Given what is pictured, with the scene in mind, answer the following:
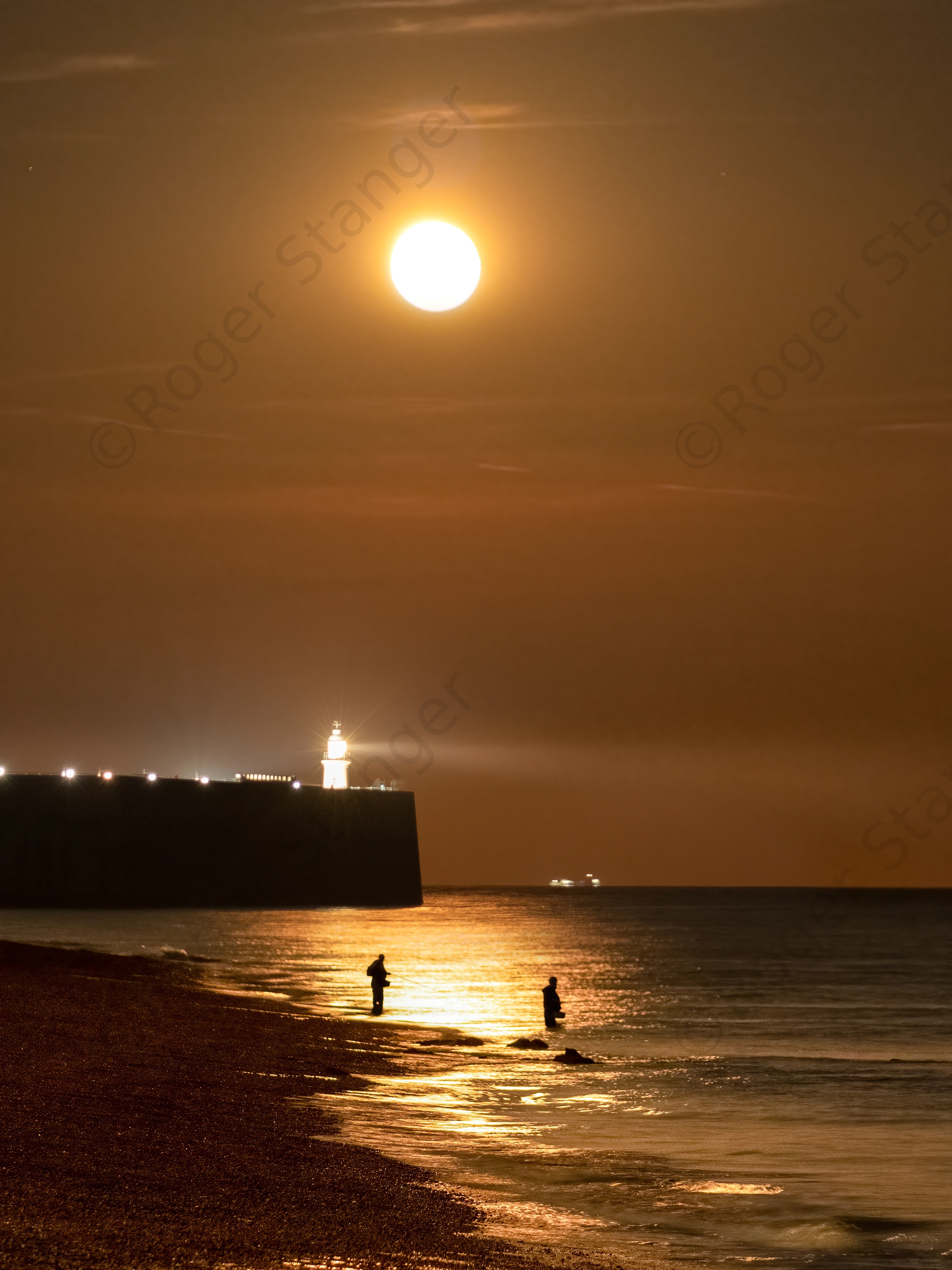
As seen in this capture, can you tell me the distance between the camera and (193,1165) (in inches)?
508

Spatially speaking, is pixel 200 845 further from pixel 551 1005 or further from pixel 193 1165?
pixel 193 1165

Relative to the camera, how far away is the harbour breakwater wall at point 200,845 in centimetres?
9931

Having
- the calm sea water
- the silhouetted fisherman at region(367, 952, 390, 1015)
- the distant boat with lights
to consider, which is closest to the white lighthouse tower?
the distant boat with lights

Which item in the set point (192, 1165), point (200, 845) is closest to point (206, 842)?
point (200, 845)

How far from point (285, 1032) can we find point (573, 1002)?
1981 cm

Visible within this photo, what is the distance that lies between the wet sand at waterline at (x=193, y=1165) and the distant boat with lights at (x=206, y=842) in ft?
262

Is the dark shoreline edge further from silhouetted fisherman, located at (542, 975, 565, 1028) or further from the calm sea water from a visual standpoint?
silhouetted fisherman, located at (542, 975, 565, 1028)

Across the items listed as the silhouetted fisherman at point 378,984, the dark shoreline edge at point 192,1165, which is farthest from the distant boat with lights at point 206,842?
the dark shoreline edge at point 192,1165

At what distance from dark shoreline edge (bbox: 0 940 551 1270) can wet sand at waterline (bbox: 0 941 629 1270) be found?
27mm

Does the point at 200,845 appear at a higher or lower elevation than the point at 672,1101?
higher

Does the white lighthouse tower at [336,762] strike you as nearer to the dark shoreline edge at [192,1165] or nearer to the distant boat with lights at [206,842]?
the distant boat with lights at [206,842]

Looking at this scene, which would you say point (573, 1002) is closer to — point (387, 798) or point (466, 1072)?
point (466, 1072)

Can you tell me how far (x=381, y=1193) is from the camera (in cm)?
1291

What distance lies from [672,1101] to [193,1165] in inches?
437
